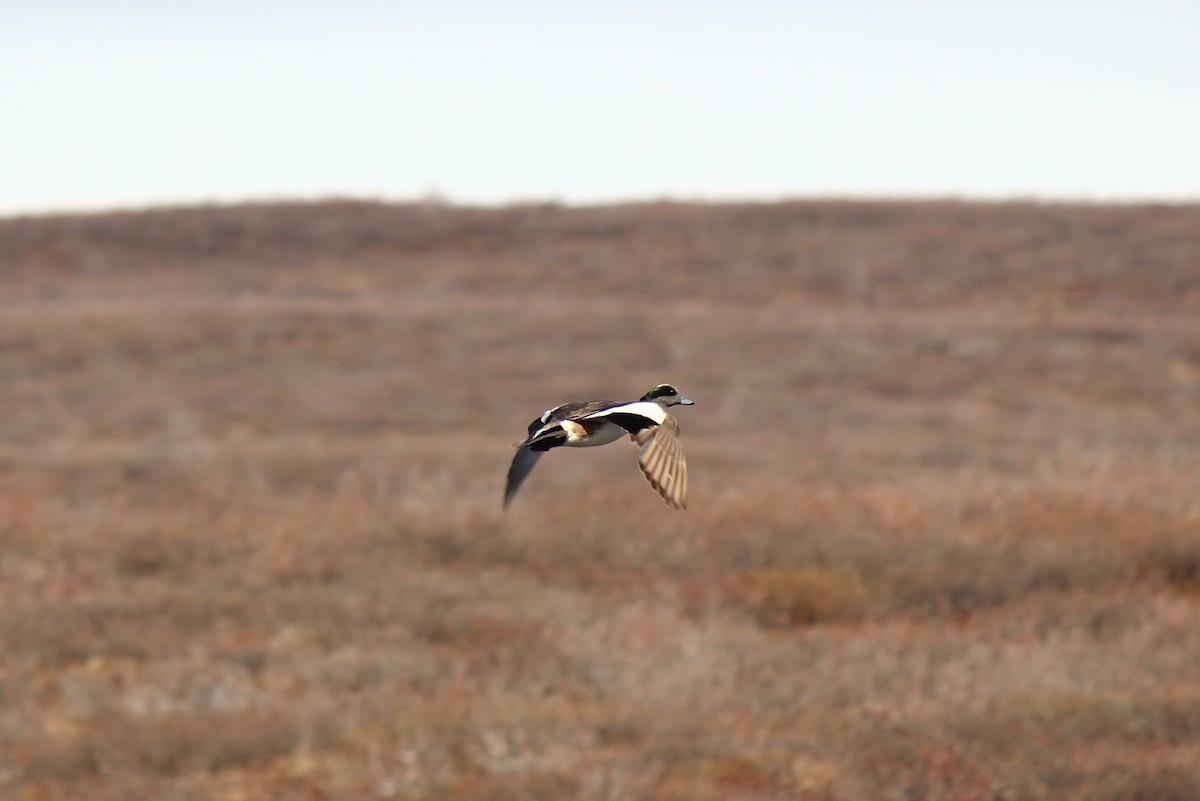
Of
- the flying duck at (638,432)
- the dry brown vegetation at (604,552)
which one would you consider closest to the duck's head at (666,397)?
the flying duck at (638,432)

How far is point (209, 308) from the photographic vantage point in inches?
1022

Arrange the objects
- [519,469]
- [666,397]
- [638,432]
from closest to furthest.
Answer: [638,432]
[666,397]
[519,469]

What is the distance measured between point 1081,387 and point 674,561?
12.1 m

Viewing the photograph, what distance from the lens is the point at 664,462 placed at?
1.76 metres

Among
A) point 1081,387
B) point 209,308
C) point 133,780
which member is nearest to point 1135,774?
point 133,780

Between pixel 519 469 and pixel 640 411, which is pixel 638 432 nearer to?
pixel 640 411

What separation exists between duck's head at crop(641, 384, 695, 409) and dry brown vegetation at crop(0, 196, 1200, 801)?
20.4ft

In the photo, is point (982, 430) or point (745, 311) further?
point (745, 311)

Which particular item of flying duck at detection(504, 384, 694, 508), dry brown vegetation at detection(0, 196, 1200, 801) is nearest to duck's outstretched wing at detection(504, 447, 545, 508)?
flying duck at detection(504, 384, 694, 508)

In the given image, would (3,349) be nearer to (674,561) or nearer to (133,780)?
(674,561)

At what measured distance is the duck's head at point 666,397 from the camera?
1.80 meters

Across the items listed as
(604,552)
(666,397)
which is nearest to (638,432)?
(666,397)

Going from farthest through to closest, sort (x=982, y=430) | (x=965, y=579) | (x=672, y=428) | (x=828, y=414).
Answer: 1. (x=828, y=414)
2. (x=982, y=430)
3. (x=965, y=579)
4. (x=672, y=428)

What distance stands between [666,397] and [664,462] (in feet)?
0.37
